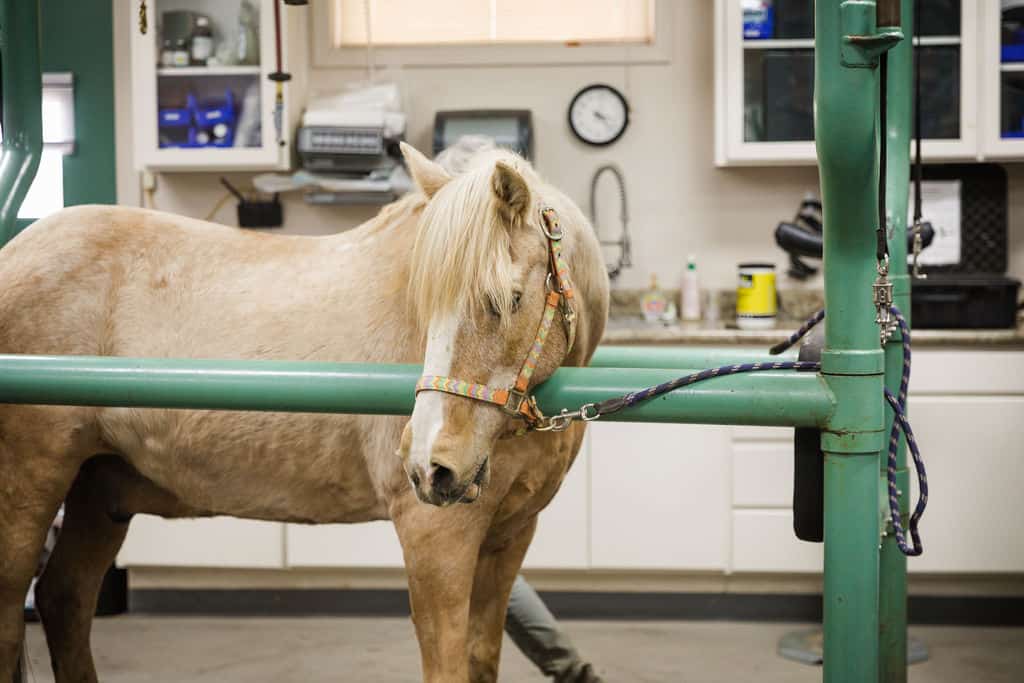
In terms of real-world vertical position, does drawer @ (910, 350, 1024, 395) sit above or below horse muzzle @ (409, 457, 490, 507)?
below

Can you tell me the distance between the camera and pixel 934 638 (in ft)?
10.3

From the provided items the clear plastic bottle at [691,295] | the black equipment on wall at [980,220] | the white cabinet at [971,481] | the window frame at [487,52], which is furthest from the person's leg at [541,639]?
the window frame at [487,52]

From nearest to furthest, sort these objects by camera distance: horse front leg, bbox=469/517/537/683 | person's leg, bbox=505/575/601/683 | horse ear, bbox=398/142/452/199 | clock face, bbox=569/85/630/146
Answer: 1. horse ear, bbox=398/142/452/199
2. horse front leg, bbox=469/517/537/683
3. person's leg, bbox=505/575/601/683
4. clock face, bbox=569/85/630/146

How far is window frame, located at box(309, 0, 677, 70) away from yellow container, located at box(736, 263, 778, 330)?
85cm

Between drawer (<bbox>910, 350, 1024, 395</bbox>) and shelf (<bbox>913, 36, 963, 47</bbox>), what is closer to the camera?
drawer (<bbox>910, 350, 1024, 395</bbox>)

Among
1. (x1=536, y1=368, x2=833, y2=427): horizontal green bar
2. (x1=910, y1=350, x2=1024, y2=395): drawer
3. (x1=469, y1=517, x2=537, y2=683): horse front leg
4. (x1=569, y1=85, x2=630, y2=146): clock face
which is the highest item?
(x1=569, y1=85, x2=630, y2=146): clock face

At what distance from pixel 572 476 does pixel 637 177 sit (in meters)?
1.19

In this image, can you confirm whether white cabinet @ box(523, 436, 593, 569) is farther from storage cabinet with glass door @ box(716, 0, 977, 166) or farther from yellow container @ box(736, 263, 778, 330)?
storage cabinet with glass door @ box(716, 0, 977, 166)

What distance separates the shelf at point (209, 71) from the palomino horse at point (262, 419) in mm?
1864

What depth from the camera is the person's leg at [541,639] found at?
222cm

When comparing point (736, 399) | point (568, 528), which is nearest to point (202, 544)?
point (568, 528)

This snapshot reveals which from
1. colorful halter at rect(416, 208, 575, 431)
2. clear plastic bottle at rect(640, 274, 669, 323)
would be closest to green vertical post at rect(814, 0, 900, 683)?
colorful halter at rect(416, 208, 575, 431)

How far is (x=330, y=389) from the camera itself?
1.05 meters

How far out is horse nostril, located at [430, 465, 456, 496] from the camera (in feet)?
3.57
